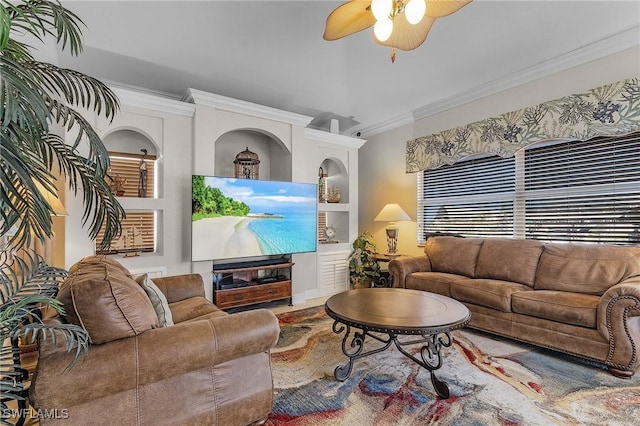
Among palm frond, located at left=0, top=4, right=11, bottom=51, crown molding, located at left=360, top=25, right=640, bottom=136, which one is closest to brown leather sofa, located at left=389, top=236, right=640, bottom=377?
crown molding, located at left=360, top=25, right=640, bottom=136

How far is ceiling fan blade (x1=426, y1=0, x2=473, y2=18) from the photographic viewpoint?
180cm

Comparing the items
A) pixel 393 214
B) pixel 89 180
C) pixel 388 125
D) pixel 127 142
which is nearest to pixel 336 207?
pixel 393 214

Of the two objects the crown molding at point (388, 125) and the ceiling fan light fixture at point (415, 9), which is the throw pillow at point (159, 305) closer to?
the ceiling fan light fixture at point (415, 9)

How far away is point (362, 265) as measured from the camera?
4.80 metres

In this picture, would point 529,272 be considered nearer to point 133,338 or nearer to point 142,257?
point 133,338

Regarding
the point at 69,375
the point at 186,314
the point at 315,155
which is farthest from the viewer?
the point at 315,155

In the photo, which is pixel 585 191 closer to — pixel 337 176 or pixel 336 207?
pixel 336 207

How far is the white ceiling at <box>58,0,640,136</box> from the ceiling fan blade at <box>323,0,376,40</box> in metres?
0.46

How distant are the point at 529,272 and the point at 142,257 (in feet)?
13.3

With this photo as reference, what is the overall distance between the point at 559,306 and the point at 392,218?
2.24 m

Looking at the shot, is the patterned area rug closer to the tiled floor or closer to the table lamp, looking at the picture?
the tiled floor

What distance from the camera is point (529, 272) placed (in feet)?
10.2

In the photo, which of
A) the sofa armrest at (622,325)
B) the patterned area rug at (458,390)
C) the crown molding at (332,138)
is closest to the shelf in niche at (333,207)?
the crown molding at (332,138)

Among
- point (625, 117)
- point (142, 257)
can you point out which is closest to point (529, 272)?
point (625, 117)
